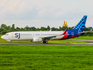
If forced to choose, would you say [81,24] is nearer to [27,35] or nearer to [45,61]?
[27,35]

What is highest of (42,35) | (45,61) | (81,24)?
(81,24)

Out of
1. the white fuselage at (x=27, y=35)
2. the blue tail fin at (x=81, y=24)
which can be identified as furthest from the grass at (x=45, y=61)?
the blue tail fin at (x=81, y=24)

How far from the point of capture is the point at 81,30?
45.4 metres

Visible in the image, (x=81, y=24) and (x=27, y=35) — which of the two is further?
(x=81, y=24)

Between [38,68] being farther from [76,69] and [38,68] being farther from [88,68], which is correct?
[88,68]

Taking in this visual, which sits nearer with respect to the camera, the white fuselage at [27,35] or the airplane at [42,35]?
the white fuselage at [27,35]

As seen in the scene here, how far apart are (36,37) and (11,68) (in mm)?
27481

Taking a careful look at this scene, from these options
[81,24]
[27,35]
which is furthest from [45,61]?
[81,24]

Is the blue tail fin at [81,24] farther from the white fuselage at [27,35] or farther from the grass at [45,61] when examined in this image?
the grass at [45,61]

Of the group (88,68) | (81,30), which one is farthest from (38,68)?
(81,30)

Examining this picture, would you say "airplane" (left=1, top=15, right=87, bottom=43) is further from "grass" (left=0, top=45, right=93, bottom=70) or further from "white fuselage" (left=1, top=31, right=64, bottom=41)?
"grass" (left=0, top=45, right=93, bottom=70)

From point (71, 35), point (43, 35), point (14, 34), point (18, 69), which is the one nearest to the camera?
point (18, 69)

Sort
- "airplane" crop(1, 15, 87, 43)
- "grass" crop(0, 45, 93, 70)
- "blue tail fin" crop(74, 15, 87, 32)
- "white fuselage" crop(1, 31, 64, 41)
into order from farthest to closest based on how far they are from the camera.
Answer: "blue tail fin" crop(74, 15, 87, 32) → "airplane" crop(1, 15, 87, 43) → "white fuselage" crop(1, 31, 64, 41) → "grass" crop(0, 45, 93, 70)

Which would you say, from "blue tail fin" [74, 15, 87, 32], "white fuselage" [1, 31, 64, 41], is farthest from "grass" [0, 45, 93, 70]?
"blue tail fin" [74, 15, 87, 32]
